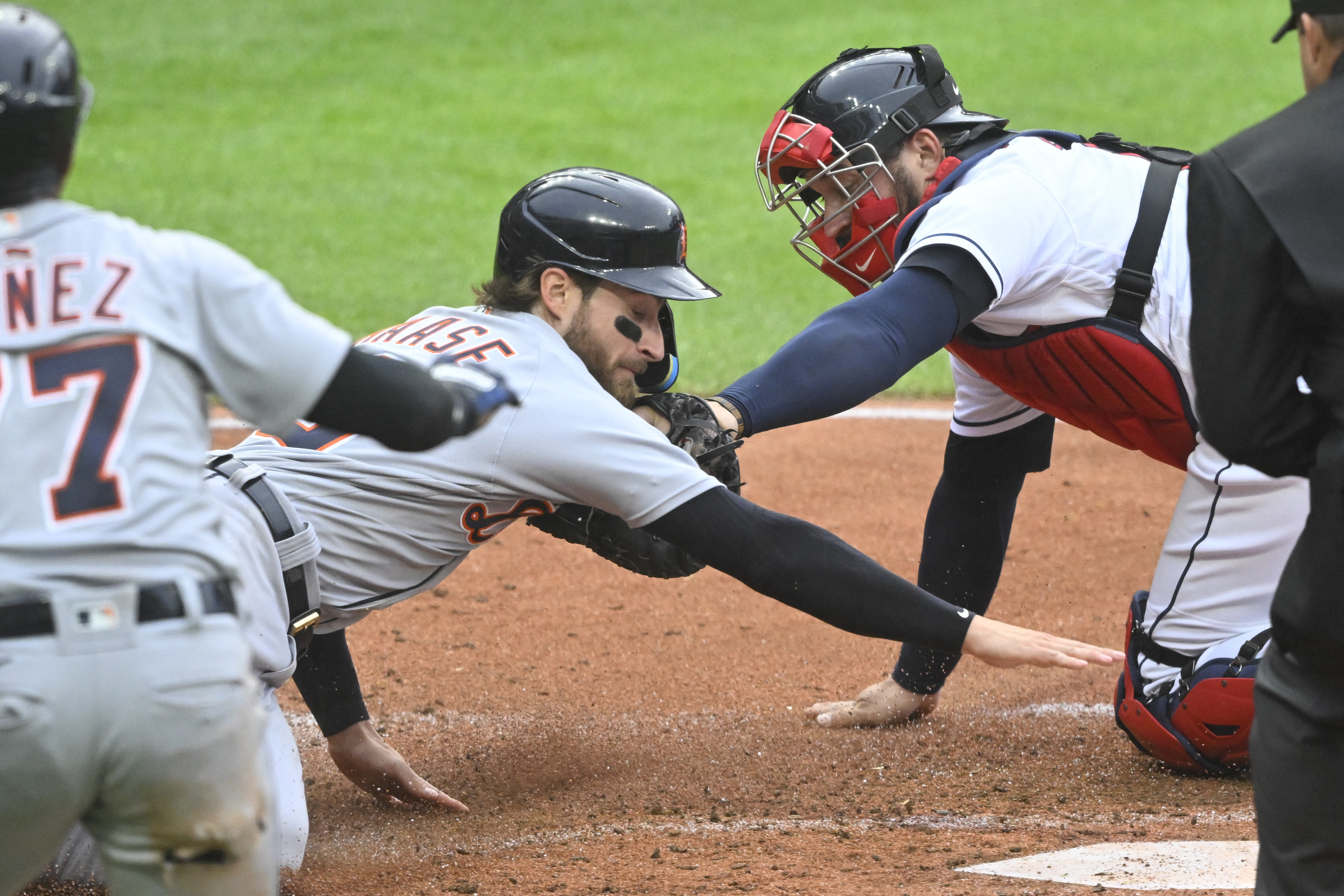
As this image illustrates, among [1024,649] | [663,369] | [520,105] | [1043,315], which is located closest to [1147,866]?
[1024,649]

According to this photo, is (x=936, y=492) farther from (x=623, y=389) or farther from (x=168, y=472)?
(x=168, y=472)

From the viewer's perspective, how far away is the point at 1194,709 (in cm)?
336

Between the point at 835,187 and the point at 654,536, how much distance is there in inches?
48.1

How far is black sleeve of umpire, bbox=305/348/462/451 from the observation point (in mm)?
2014

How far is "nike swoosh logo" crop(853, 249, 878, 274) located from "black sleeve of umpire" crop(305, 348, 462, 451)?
2024mm

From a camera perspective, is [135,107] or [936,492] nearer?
[936,492]

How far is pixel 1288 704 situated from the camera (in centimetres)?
203

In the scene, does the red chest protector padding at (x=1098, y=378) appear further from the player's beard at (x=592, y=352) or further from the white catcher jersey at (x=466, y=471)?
the white catcher jersey at (x=466, y=471)

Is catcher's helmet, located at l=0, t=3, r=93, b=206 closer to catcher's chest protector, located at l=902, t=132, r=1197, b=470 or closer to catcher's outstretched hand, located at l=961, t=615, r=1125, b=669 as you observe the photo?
catcher's outstretched hand, located at l=961, t=615, r=1125, b=669

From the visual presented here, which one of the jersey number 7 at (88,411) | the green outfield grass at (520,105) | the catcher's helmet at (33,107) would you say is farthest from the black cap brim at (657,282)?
the green outfield grass at (520,105)

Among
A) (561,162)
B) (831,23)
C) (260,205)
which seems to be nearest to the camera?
(260,205)

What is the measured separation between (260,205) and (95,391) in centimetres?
1004

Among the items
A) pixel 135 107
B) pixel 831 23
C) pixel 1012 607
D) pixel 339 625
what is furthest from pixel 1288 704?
pixel 831 23

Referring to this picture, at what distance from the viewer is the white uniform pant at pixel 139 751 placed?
1.79 metres
